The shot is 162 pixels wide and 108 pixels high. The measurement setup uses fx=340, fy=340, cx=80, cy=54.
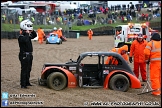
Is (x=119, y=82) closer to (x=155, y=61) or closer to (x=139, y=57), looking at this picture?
(x=155, y=61)

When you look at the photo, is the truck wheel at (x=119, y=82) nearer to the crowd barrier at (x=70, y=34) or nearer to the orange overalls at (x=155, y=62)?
the orange overalls at (x=155, y=62)

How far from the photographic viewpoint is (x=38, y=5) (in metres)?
51.6

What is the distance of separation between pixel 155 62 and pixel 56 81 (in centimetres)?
266

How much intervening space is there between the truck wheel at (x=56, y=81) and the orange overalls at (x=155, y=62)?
2.32 meters

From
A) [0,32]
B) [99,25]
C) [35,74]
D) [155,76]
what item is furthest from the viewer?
[99,25]

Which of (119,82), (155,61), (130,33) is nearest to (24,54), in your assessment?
(119,82)

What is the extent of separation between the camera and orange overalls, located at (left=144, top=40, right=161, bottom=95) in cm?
869

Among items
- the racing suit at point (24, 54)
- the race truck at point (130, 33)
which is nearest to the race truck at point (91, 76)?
the racing suit at point (24, 54)

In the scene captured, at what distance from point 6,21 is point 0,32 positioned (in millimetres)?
4651

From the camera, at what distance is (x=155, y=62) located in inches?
344

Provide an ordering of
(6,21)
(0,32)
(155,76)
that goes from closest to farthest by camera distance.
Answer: (155,76), (0,32), (6,21)

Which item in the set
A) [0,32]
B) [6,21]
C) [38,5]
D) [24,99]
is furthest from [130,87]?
[38,5]

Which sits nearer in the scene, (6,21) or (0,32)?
(0,32)

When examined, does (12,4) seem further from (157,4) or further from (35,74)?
(35,74)
